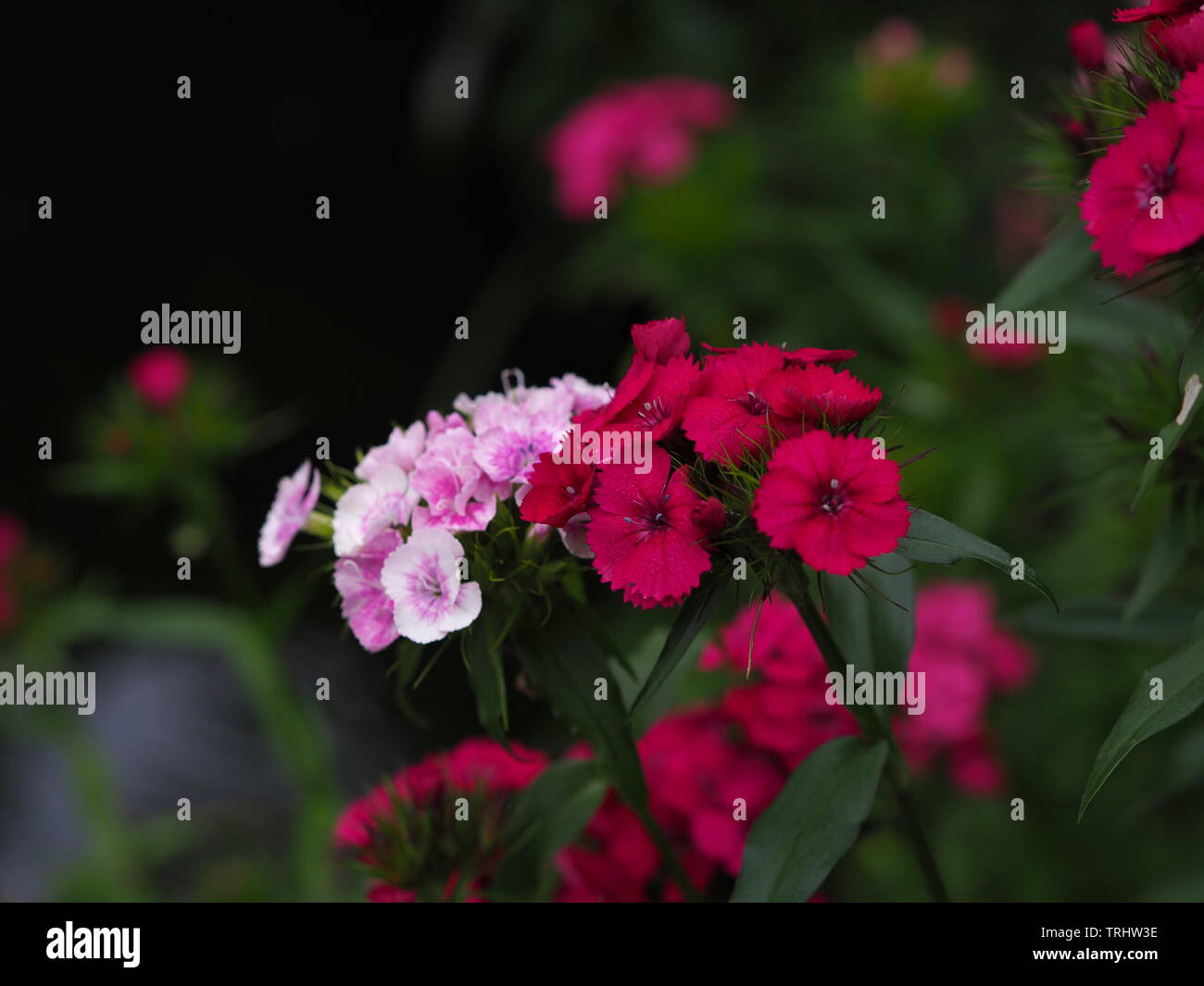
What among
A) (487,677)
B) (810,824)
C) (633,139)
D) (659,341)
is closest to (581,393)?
(659,341)

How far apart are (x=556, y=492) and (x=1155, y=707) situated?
0.32 metres

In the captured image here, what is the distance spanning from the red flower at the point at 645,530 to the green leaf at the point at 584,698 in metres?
0.09

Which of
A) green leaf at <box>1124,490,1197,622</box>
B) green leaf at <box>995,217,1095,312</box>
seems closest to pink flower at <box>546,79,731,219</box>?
green leaf at <box>995,217,1095,312</box>

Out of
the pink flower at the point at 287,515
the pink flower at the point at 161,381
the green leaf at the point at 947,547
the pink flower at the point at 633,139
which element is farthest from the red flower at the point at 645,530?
the pink flower at the point at 633,139

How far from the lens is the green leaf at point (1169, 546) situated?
2.57ft

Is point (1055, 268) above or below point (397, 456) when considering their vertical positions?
above

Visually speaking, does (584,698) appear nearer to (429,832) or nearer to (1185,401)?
(429,832)

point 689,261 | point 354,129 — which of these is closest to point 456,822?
point 689,261

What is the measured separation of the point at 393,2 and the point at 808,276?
1587 millimetres

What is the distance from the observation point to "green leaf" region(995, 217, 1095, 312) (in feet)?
2.66

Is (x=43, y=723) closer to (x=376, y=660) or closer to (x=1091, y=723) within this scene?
(x=376, y=660)

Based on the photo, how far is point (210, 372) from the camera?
1563mm

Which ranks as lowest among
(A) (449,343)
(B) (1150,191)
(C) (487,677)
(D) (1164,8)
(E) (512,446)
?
(C) (487,677)

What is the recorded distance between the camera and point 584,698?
67cm
